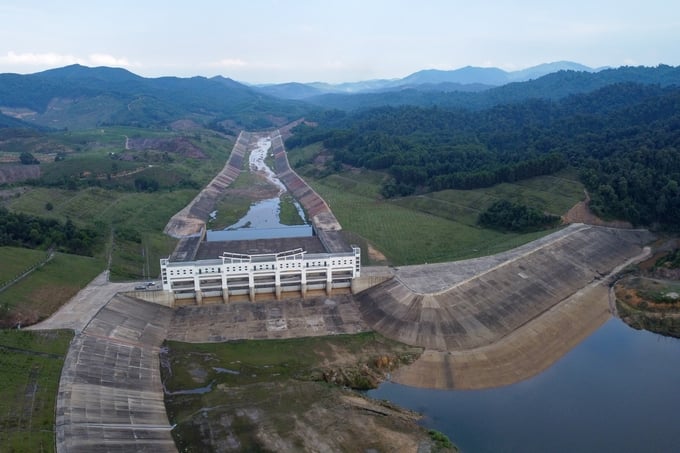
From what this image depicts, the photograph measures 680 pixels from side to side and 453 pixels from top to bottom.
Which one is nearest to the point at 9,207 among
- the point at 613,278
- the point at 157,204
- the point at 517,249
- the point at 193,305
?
the point at 157,204

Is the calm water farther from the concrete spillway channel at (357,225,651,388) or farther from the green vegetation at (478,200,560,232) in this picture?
the green vegetation at (478,200,560,232)

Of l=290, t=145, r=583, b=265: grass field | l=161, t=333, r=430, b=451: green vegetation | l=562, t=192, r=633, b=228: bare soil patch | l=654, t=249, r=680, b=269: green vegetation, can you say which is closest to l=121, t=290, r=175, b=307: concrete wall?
l=161, t=333, r=430, b=451: green vegetation

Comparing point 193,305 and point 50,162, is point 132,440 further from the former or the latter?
point 50,162

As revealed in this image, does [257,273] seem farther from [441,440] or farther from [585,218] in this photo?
[585,218]

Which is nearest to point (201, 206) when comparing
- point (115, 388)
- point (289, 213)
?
point (289, 213)

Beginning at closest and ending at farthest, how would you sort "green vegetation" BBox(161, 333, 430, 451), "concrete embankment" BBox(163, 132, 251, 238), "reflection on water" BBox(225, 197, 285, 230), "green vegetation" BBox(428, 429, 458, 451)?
"green vegetation" BBox(428, 429, 458, 451) < "green vegetation" BBox(161, 333, 430, 451) < "concrete embankment" BBox(163, 132, 251, 238) < "reflection on water" BBox(225, 197, 285, 230)

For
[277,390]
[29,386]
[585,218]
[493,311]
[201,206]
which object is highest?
[585,218]
